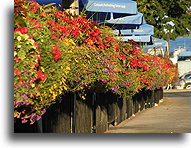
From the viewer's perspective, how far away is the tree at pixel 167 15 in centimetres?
3186

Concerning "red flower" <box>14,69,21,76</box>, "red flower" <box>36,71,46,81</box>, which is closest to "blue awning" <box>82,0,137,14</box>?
"red flower" <box>36,71,46,81</box>

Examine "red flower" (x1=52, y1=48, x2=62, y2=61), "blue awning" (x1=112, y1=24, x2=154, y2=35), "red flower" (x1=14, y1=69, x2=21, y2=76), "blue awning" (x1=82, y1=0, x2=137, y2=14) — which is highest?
"blue awning" (x1=82, y1=0, x2=137, y2=14)

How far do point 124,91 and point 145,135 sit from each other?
11.3 ft

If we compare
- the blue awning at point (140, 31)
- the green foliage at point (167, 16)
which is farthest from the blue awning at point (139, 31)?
the green foliage at point (167, 16)

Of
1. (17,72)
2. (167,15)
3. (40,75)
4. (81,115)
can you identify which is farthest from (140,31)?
(167,15)

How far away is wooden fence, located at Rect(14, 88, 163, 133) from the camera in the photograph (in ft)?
21.2

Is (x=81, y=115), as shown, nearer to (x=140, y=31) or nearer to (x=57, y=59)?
(x=57, y=59)

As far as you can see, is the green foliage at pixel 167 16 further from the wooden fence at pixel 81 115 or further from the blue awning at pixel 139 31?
the wooden fence at pixel 81 115

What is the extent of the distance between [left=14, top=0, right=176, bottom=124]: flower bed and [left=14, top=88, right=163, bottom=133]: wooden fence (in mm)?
182

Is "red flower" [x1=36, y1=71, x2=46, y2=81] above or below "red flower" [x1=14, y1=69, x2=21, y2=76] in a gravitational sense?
below

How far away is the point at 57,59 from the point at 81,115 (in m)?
2.68

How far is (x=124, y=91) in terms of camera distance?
9.67 meters

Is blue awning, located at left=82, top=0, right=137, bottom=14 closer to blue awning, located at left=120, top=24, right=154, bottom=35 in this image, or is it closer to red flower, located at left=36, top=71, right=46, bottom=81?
blue awning, located at left=120, top=24, right=154, bottom=35

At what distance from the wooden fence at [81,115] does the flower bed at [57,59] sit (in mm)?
182
